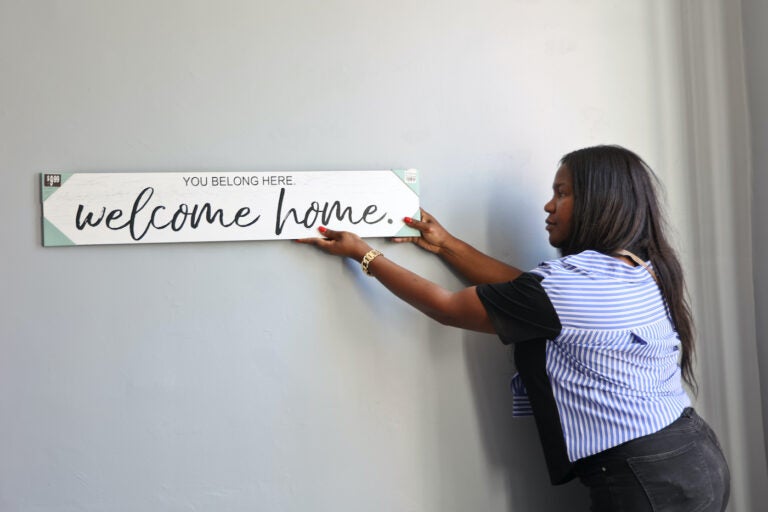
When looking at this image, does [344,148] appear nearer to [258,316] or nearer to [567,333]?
[258,316]

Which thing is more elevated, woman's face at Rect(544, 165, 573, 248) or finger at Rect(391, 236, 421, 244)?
woman's face at Rect(544, 165, 573, 248)

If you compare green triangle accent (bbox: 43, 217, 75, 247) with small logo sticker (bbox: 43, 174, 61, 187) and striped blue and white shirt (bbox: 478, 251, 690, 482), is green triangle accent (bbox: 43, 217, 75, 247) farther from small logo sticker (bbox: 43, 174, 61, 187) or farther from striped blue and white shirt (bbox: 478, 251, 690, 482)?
striped blue and white shirt (bbox: 478, 251, 690, 482)

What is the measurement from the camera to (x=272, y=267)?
1217 millimetres

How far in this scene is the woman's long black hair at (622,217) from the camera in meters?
1.16

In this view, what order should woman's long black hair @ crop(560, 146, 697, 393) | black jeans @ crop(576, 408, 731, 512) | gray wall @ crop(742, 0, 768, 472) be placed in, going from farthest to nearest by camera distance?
1. gray wall @ crop(742, 0, 768, 472)
2. woman's long black hair @ crop(560, 146, 697, 393)
3. black jeans @ crop(576, 408, 731, 512)

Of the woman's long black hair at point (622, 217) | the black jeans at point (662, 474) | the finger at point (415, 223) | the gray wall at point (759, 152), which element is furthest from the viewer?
the gray wall at point (759, 152)

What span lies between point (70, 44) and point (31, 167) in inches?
9.1

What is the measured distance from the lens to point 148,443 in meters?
1.14

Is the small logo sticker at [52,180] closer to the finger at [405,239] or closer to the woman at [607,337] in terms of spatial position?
the woman at [607,337]

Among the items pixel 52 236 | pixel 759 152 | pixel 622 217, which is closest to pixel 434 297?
pixel 622 217

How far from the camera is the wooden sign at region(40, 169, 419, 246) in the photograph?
1.13 meters

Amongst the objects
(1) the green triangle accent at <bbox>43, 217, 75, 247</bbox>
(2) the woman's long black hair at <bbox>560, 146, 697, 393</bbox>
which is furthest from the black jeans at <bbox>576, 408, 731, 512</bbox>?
(1) the green triangle accent at <bbox>43, 217, 75, 247</bbox>

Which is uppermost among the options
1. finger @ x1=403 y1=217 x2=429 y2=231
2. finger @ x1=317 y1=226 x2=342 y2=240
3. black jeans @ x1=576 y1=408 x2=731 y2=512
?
finger @ x1=403 y1=217 x2=429 y2=231

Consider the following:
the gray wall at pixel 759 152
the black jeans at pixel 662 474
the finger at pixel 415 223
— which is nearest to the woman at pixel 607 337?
the black jeans at pixel 662 474
